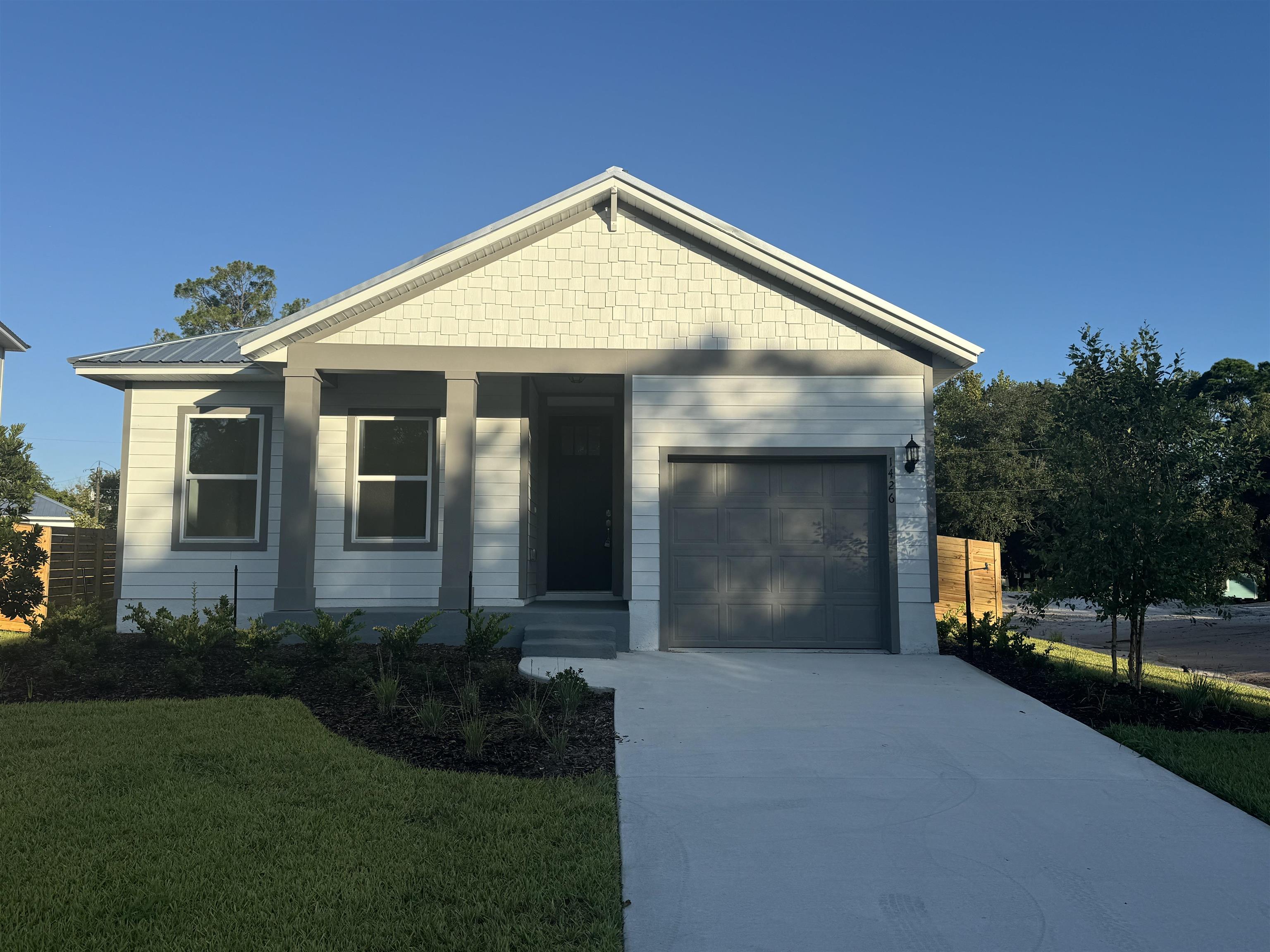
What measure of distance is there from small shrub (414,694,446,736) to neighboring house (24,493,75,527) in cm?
3230

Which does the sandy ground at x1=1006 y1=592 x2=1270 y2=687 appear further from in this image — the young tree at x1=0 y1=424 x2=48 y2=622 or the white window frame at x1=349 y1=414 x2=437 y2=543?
the young tree at x1=0 y1=424 x2=48 y2=622

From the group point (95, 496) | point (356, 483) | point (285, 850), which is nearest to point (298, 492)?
point (356, 483)

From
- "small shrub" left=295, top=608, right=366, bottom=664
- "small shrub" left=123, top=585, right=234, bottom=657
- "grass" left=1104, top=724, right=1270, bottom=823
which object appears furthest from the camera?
"small shrub" left=123, top=585, right=234, bottom=657

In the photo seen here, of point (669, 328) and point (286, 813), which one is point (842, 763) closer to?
point (286, 813)

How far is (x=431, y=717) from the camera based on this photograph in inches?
250

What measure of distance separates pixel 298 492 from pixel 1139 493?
9.11 m

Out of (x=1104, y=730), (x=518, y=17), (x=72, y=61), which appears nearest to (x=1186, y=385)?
(x=1104, y=730)

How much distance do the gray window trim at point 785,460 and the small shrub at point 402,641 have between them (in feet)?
9.79

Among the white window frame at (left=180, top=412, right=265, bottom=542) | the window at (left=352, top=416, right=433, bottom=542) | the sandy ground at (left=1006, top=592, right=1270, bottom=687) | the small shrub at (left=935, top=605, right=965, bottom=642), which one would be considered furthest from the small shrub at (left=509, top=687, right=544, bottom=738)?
the sandy ground at (left=1006, top=592, right=1270, bottom=687)

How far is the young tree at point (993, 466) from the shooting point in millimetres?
34500

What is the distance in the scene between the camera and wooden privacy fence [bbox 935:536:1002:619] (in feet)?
50.0

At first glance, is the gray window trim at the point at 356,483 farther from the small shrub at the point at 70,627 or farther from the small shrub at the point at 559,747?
the small shrub at the point at 559,747

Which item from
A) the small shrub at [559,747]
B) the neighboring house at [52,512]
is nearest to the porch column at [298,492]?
the small shrub at [559,747]

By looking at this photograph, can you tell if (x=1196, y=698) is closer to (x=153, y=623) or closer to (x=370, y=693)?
(x=370, y=693)
